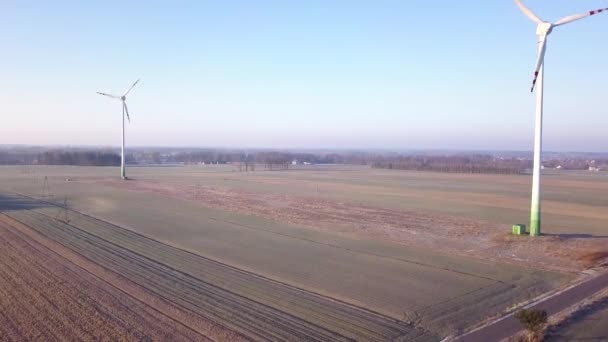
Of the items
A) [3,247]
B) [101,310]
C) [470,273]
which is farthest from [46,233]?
[470,273]

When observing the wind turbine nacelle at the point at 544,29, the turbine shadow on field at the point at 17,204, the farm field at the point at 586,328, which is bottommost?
the turbine shadow on field at the point at 17,204

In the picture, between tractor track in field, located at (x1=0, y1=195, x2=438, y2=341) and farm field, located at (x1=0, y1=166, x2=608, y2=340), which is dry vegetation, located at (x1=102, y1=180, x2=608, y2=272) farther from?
tractor track in field, located at (x1=0, y1=195, x2=438, y2=341)

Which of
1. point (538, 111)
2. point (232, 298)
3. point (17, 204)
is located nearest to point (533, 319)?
point (232, 298)

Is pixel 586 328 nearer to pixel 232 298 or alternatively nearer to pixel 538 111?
pixel 232 298

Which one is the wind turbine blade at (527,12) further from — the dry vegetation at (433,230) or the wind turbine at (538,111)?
the dry vegetation at (433,230)

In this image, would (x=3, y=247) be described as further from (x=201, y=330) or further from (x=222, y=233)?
(x=201, y=330)

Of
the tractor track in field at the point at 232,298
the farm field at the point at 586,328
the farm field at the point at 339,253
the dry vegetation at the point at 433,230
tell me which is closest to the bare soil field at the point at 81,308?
the tractor track in field at the point at 232,298

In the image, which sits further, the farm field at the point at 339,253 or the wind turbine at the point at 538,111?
the wind turbine at the point at 538,111

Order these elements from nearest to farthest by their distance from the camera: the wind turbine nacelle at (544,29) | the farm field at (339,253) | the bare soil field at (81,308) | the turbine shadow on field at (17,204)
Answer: the bare soil field at (81,308)
the farm field at (339,253)
the wind turbine nacelle at (544,29)
the turbine shadow on field at (17,204)

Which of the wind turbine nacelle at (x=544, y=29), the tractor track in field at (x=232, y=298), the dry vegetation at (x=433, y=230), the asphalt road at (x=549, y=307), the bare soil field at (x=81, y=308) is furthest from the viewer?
the wind turbine nacelle at (x=544, y=29)
